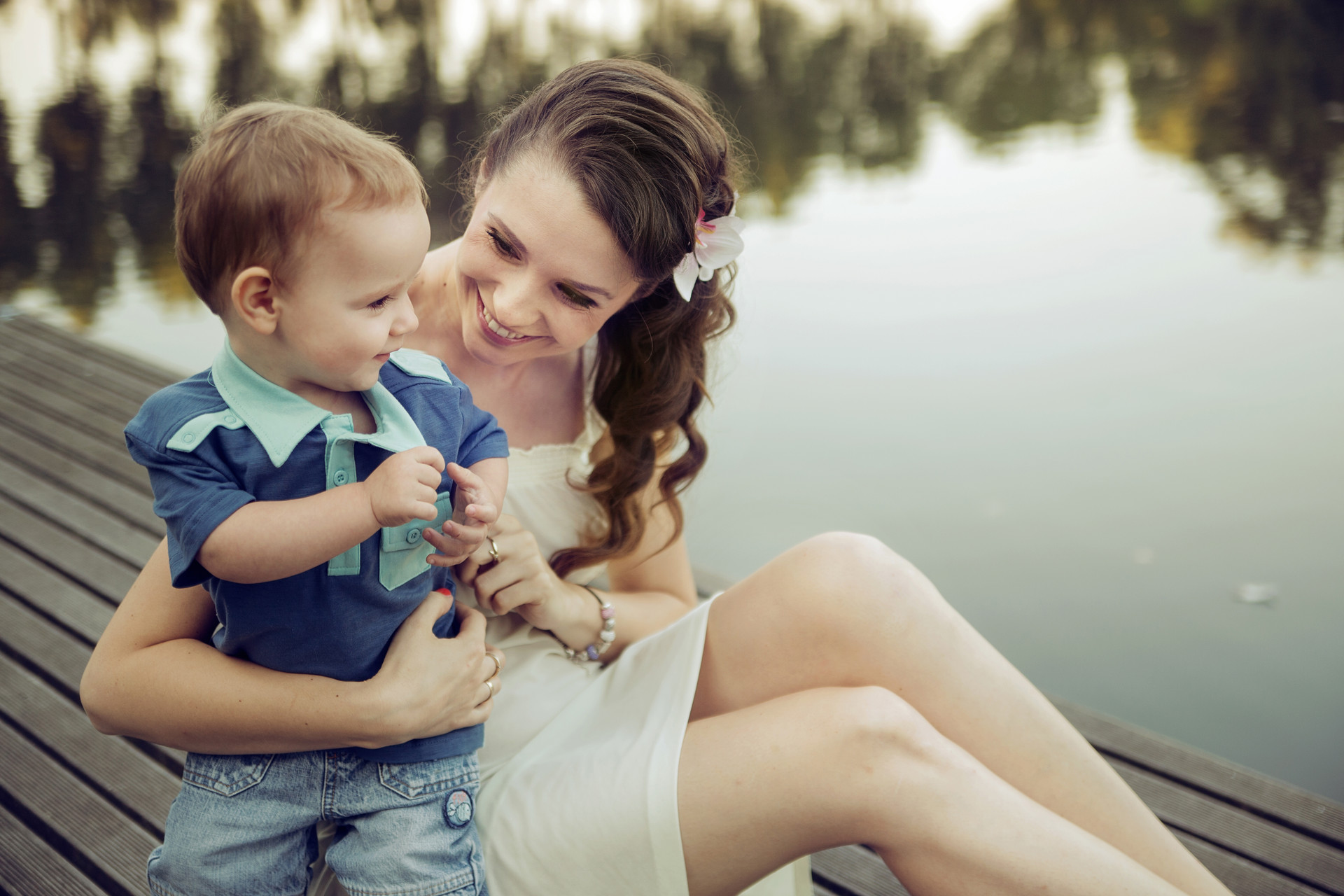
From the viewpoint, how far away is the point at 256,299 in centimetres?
91

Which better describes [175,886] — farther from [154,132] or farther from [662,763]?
[154,132]

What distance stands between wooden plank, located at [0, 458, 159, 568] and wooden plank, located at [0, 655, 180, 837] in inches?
17.0

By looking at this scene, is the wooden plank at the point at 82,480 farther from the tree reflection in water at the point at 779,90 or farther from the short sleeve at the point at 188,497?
the tree reflection in water at the point at 779,90

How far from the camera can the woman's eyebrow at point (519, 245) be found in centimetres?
131

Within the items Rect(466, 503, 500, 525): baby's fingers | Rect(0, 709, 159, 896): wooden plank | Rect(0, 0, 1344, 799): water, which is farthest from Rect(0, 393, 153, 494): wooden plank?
Rect(466, 503, 500, 525): baby's fingers

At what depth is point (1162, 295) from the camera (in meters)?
4.88

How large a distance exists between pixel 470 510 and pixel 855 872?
1021 mm

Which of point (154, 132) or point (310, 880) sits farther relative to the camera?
point (154, 132)

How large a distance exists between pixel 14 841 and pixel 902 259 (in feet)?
15.4

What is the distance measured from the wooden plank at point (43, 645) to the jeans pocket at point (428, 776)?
1.16m

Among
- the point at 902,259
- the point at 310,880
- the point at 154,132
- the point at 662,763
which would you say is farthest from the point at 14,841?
the point at 154,132

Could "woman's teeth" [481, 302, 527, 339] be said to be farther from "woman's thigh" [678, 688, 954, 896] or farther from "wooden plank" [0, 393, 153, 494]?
"wooden plank" [0, 393, 153, 494]

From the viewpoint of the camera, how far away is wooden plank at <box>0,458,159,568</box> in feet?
7.93

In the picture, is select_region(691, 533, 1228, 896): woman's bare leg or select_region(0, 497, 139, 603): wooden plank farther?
select_region(0, 497, 139, 603): wooden plank
